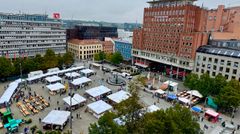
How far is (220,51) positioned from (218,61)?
130 inches

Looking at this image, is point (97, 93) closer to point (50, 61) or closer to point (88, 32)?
point (50, 61)

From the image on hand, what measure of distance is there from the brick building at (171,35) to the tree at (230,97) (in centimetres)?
2130

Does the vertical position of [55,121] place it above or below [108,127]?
below

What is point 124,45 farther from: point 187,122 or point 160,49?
point 187,122

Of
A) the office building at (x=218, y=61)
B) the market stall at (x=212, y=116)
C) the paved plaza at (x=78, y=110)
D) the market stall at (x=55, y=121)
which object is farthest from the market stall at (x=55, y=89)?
the office building at (x=218, y=61)

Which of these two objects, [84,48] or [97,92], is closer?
[97,92]

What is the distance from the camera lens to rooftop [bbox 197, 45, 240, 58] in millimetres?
52222

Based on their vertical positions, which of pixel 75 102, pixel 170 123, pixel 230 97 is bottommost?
pixel 75 102

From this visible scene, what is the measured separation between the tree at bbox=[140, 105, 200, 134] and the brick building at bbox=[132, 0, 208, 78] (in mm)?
39722

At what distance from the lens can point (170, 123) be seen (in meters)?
23.2

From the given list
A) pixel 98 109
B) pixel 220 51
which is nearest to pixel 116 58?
pixel 220 51

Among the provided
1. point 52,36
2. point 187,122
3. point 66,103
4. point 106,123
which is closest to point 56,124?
point 66,103

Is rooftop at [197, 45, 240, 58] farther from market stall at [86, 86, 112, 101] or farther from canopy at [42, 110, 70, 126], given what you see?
canopy at [42, 110, 70, 126]

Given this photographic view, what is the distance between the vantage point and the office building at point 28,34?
73.7m
